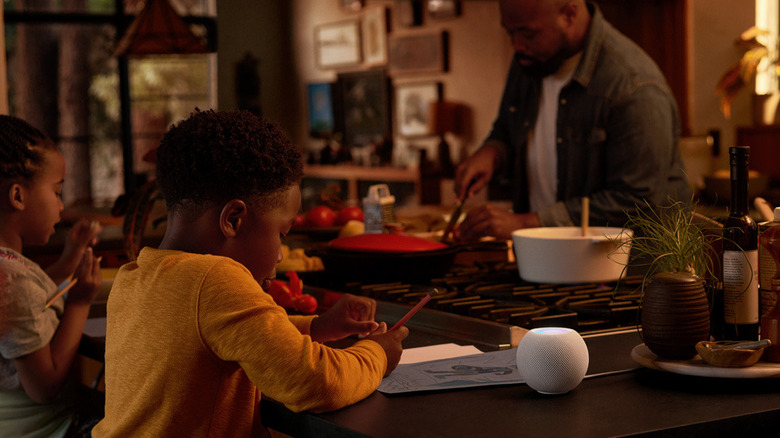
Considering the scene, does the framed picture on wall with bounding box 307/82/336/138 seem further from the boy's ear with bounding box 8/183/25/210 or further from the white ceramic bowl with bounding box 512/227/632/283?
the white ceramic bowl with bounding box 512/227/632/283

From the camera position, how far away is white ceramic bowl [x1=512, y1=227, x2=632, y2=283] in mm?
1894

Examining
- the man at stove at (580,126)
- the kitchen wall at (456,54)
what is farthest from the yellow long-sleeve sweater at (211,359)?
the kitchen wall at (456,54)

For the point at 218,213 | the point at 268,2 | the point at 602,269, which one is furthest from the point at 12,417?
the point at 268,2

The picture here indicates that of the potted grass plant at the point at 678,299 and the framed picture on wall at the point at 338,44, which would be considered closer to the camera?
the potted grass plant at the point at 678,299

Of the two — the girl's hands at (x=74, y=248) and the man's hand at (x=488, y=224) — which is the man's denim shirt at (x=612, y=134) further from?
the girl's hands at (x=74, y=248)

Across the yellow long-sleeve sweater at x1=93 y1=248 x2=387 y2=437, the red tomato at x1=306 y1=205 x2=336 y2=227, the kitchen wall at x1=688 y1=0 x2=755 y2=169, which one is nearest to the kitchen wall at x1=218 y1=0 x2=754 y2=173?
the kitchen wall at x1=688 y1=0 x2=755 y2=169

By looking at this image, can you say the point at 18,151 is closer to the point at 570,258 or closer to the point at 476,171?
the point at 570,258

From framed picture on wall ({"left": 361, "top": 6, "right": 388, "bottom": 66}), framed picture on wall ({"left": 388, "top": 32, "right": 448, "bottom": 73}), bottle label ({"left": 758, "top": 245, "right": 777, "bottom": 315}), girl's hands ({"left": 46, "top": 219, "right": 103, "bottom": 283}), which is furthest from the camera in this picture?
framed picture on wall ({"left": 361, "top": 6, "right": 388, "bottom": 66})

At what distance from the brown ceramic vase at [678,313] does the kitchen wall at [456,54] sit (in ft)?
17.1

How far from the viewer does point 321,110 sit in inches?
396

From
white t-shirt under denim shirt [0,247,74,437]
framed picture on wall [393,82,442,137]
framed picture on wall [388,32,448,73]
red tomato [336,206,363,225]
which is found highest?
framed picture on wall [388,32,448,73]

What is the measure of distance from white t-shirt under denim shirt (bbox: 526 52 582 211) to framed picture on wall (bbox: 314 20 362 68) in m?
6.23

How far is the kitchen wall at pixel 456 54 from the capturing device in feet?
21.0

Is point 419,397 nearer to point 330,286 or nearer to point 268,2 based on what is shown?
point 330,286
